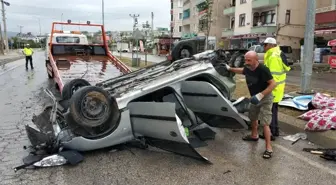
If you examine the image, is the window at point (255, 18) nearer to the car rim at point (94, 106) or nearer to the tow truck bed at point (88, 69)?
the tow truck bed at point (88, 69)

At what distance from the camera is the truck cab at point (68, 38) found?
12.9 m

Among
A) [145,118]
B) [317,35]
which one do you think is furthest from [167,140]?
[317,35]

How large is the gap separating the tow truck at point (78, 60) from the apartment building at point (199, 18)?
2084 centimetres

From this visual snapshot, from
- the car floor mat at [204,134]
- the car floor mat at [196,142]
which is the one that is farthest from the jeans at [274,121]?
the car floor mat at [196,142]

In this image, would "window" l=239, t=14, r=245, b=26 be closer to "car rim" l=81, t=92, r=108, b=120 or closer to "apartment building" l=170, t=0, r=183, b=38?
"apartment building" l=170, t=0, r=183, b=38

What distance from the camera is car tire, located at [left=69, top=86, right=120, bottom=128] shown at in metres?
4.08

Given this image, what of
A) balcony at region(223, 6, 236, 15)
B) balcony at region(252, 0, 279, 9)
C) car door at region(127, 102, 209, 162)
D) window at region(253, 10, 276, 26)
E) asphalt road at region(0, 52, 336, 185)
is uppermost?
balcony at region(223, 6, 236, 15)

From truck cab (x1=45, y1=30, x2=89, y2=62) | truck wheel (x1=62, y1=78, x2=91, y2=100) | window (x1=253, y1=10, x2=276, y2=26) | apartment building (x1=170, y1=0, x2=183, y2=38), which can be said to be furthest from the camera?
apartment building (x1=170, y1=0, x2=183, y2=38)

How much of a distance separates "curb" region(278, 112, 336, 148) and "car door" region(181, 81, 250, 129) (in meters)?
1.28

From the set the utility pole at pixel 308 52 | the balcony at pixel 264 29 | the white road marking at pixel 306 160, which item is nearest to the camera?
the white road marking at pixel 306 160

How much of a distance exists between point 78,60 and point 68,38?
2.69 metres

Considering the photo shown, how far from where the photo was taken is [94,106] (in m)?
4.21

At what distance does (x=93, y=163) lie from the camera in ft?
13.2

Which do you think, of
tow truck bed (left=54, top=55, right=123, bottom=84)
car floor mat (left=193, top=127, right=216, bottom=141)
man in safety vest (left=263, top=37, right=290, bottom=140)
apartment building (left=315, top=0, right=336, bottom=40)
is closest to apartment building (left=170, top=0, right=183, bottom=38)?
apartment building (left=315, top=0, right=336, bottom=40)
